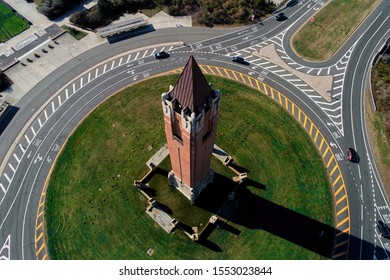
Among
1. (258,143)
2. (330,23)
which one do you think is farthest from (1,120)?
(330,23)

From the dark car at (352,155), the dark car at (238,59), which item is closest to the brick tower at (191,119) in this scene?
the dark car at (352,155)

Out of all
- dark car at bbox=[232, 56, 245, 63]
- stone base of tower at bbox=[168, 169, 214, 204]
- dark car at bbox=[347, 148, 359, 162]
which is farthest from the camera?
dark car at bbox=[232, 56, 245, 63]

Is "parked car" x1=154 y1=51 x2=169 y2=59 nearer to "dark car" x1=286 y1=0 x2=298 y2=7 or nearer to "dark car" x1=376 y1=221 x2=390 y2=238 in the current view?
"dark car" x1=286 y1=0 x2=298 y2=7

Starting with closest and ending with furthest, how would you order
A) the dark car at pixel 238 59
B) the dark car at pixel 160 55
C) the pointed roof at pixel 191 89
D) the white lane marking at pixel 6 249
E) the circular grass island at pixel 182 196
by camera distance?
the pointed roof at pixel 191 89 < the white lane marking at pixel 6 249 < the circular grass island at pixel 182 196 < the dark car at pixel 238 59 < the dark car at pixel 160 55

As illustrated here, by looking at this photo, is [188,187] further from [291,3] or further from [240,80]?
[291,3]

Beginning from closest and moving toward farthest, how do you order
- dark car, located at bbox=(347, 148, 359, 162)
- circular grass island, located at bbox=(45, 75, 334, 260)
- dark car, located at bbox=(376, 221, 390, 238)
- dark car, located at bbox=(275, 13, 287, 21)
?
circular grass island, located at bbox=(45, 75, 334, 260)
dark car, located at bbox=(376, 221, 390, 238)
dark car, located at bbox=(347, 148, 359, 162)
dark car, located at bbox=(275, 13, 287, 21)

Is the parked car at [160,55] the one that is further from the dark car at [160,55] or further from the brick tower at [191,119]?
the brick tower at [191,119]

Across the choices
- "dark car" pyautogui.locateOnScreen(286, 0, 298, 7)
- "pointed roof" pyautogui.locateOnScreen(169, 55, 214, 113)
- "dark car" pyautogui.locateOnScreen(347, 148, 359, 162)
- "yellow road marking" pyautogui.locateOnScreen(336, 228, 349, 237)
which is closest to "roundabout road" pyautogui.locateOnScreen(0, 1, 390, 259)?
"yellow road marking" pyautogui.locateOnScreen(336, 228, 349, 237)

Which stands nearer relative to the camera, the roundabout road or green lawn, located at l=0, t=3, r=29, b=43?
the roundabout road
